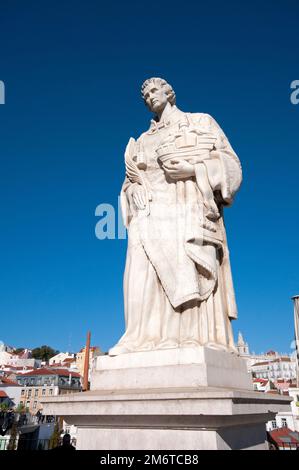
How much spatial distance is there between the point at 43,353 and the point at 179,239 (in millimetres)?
109362

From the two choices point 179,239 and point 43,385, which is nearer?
point 179,239

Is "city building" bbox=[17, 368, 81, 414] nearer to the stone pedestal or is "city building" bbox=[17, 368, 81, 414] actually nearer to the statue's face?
the statue's face

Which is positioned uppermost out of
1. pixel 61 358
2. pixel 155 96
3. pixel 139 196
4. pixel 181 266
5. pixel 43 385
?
pixel 61 358

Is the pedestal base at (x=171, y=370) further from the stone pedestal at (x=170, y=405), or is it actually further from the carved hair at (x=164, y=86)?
the carved hair at (x=164, y=86)

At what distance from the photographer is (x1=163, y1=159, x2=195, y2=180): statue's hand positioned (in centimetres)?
541

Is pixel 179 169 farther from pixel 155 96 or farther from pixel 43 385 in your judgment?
pixel 43 385

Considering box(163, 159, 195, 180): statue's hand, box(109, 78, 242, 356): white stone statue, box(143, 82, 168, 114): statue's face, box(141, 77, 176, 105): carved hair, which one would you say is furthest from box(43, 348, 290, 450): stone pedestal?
box(141, 77, 176, 105): carved hair

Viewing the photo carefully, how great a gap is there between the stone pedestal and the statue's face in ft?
13.3

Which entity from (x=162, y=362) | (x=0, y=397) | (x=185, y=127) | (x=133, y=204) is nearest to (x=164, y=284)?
(x=162, y=362)

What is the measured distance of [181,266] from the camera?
4.93 meters

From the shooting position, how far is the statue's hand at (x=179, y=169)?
5.41 meters

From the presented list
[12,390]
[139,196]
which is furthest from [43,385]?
[139,196]

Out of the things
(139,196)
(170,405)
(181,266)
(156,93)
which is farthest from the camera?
(156,93)

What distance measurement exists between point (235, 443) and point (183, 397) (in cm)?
92
